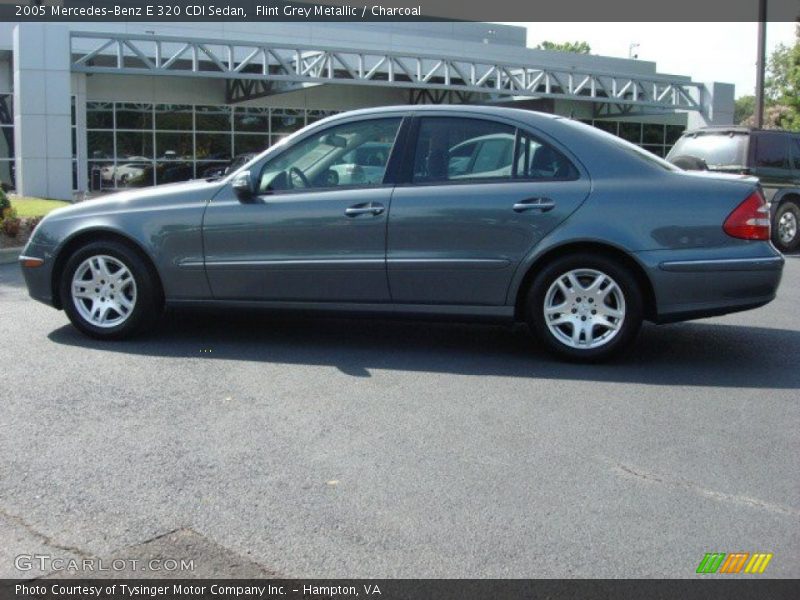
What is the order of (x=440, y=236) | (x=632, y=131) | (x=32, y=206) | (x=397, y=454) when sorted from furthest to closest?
(x=632, y=131) → (x=32, y=206) → (x=440, y=236) → (x=397, y=454)

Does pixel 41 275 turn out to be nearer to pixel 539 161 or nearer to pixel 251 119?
pixel 539 161

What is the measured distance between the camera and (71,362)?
21.4 feet

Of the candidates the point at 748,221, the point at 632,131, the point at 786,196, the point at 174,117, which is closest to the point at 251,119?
the point at 174,117

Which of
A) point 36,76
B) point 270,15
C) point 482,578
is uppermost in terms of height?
point 270,15

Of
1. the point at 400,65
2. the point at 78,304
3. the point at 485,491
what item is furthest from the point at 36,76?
the point at 485,491

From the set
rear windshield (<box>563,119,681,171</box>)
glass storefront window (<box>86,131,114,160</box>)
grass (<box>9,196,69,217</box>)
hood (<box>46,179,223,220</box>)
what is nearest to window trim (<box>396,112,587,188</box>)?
rear windshield (<box>563,119,681,171</box>)

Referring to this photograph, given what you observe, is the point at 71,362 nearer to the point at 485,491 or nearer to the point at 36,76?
the point at 485,491

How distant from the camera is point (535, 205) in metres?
6.48

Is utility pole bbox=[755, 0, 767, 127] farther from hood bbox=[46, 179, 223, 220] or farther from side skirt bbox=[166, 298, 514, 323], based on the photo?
hood bbox=[46, 179, 223, 220]

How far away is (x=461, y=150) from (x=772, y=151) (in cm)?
943

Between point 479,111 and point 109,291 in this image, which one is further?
point 109,291

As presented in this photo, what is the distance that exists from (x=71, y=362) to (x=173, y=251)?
1.04 m

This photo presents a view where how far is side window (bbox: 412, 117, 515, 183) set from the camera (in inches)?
263

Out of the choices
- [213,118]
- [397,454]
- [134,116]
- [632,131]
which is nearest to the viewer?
[397,454]
